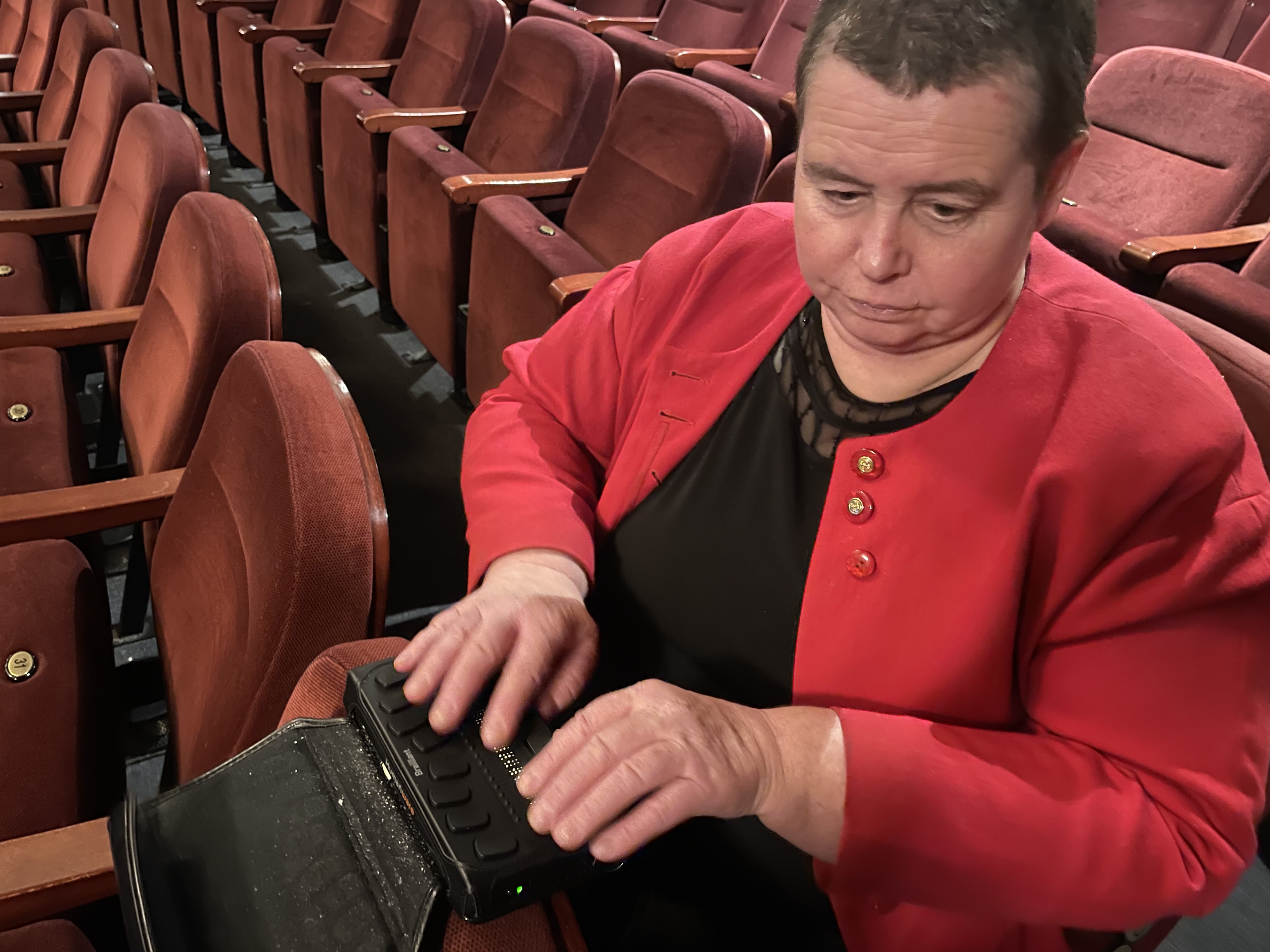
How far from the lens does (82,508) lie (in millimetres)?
814

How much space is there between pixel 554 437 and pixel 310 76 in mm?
1766

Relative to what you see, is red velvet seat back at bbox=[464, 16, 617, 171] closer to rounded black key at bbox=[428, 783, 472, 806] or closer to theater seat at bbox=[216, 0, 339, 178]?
theater seat at bbox=[216, 0, 339, 178]

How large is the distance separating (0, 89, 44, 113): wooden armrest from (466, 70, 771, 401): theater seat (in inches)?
49.1

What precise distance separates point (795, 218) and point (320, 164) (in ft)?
6.72

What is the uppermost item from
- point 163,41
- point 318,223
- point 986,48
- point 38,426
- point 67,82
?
point 986,48

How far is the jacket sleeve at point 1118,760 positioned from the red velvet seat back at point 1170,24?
6.46 ft

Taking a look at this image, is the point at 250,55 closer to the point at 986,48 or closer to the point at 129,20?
Answer: the point at 129,20

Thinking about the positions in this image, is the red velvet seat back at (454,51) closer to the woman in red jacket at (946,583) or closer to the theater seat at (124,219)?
the theater seat at (124,219)

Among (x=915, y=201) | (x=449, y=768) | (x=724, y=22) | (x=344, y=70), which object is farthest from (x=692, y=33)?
(x=449, y=768)

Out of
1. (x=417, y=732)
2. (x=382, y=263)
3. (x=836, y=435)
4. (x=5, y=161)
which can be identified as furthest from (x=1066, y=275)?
(x=5, y=161)

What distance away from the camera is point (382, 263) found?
1926 mm

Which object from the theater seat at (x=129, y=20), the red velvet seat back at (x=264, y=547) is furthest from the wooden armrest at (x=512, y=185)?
the theater seat at (x=129, y=20)

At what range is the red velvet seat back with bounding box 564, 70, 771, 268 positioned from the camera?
1.29 metres

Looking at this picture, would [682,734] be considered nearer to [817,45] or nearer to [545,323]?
[817,45]
